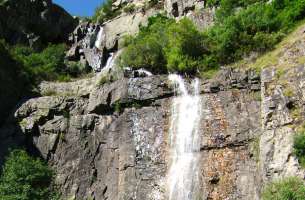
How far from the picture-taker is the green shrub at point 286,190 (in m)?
18.8

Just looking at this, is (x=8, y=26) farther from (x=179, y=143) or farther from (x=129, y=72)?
(x=179, y=143)

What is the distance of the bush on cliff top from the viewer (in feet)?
89.1

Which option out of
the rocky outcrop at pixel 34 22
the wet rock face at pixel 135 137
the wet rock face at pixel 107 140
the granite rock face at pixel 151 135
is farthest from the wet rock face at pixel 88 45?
the wet rock face at pixel 107 140

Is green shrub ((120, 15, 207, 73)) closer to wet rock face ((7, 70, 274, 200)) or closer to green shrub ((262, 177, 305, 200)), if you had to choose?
wet rock face ((7, 70, 274, 200))

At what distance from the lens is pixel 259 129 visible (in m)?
22.8

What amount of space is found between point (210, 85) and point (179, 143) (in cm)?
305

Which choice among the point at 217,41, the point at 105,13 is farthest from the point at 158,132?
the point at 105,13

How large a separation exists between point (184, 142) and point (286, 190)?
626 centimetres

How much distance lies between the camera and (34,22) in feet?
136

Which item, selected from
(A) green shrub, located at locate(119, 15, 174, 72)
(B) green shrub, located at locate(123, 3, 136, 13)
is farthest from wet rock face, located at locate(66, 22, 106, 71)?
(A) green shrub, located at locate(119, 15, 174, 72)

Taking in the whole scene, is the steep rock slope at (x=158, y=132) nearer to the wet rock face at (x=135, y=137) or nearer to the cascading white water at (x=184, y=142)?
the wet rock face at (x=135, y=137)

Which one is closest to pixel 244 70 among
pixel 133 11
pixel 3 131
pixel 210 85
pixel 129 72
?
pixel 210 85

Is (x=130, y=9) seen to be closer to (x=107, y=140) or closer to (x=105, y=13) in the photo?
(x=105, y=13)

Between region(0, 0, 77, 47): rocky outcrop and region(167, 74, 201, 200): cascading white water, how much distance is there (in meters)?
17.2
